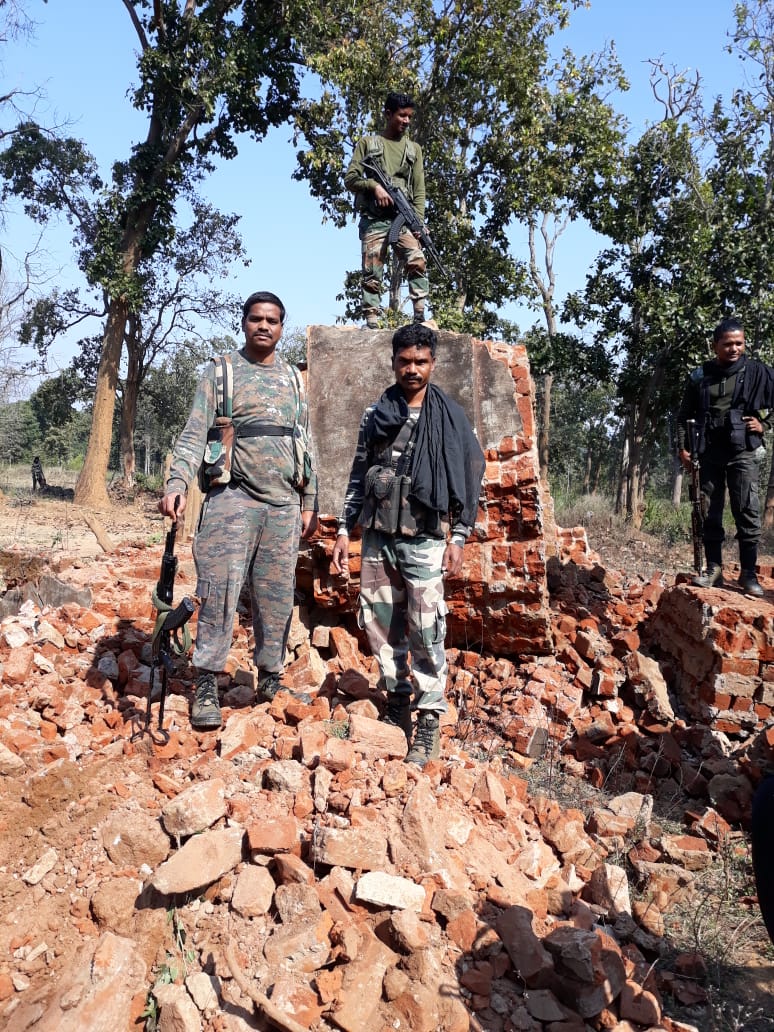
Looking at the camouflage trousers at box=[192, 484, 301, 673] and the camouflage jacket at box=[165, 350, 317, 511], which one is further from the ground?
the camouflage jacket at box=[165, 350, 317, 511]

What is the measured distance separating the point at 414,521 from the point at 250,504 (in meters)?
0.74

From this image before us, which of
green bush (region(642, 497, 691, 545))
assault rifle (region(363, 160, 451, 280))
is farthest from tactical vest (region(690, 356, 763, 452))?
green bush (region(642, 497, 691, 545))

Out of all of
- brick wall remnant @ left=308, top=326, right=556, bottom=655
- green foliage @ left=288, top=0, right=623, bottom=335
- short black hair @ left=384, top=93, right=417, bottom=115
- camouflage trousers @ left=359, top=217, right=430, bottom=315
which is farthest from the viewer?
green foliage @ left=288, top=0, right=623, bottom=335

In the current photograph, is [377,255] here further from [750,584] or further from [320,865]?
[320,865]

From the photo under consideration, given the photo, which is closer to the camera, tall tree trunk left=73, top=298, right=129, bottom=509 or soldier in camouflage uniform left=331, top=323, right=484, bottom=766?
soldier in camouflage uniform left=331, top=323, right=484, bottom=766

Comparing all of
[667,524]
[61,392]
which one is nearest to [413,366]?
[667,524]

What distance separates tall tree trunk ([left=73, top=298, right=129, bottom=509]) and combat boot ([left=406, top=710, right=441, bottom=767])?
1066 centimetres

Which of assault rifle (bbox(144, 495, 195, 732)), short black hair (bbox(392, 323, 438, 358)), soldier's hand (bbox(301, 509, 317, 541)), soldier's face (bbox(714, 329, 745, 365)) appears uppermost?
soldier's face (bbox(714, 329, 745, 365))

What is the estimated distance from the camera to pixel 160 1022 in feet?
6.13

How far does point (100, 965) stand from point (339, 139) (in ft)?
39.6

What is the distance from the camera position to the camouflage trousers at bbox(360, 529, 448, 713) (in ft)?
10.0

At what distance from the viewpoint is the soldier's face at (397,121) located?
5.18 meters

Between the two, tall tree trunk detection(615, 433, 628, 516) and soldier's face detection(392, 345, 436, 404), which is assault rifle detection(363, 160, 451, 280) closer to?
soldier's face detection(392, 345, 436, 404)

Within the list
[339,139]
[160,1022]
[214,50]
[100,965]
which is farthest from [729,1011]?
[214,50]
